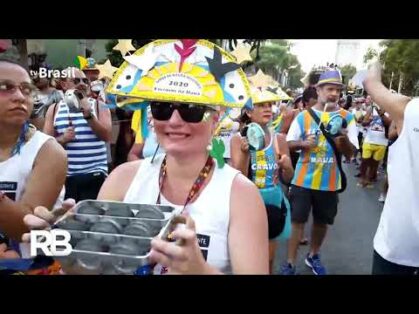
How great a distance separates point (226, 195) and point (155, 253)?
0.81 ft

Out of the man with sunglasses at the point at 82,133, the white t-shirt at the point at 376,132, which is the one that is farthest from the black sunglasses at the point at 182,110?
the white t-shirt at the point at 376,132

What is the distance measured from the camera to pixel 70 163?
5.20 ft

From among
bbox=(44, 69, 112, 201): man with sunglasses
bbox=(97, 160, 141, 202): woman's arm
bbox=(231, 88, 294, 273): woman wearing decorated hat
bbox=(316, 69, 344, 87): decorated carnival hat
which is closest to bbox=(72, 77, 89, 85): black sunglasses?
bbox=(44, 69, 112, 201): man with sunglasses

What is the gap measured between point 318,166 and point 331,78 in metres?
0.45

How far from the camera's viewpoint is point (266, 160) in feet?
5.99

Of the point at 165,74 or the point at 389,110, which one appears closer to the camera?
the point at 165,74

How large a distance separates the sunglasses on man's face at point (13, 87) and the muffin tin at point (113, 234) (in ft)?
1.21

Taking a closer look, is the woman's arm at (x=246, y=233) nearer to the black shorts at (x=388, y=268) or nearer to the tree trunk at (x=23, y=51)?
the black shorts at (x=388, y=268)

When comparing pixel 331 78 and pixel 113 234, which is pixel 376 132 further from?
pixel 113 234

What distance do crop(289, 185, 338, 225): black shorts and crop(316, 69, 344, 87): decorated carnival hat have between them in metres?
0.52

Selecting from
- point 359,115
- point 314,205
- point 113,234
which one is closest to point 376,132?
point 359,115

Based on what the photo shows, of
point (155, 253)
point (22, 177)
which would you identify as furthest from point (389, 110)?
point (22, 177)
